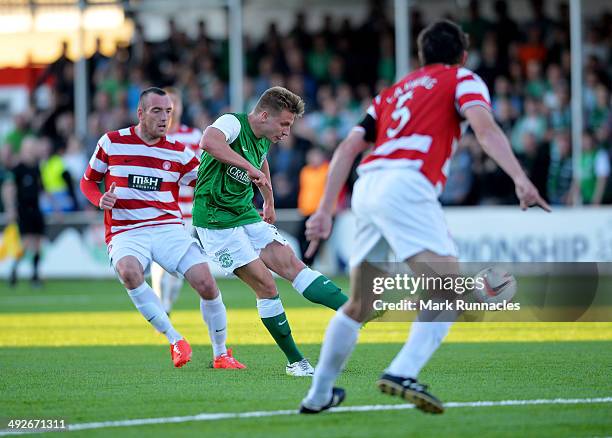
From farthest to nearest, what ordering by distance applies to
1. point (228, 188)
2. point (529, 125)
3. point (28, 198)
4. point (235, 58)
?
1. point (235, 58)
2. point (28, 198)
3. point (529, 125)
4. point (228, 188)

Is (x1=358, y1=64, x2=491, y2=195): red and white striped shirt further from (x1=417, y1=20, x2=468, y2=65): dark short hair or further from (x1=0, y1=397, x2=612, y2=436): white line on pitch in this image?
(x1=0, y1=397, x2=612, y2=436): white line on pitch

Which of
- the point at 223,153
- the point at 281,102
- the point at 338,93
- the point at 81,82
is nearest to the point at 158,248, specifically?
the point at 223,153

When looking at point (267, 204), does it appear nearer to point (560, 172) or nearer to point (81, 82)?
point (560, 172)

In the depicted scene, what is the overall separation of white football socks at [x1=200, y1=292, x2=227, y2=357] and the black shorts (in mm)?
12633

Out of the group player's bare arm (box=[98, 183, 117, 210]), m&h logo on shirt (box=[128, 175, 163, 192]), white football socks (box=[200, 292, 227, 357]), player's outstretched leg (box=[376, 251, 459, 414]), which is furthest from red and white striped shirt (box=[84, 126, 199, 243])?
player's outstretched leg (box=[376, 251, 459, 414])

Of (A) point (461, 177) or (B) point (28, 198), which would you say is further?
(B) point (28, 198)

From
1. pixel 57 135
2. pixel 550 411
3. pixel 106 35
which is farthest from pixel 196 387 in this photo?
pixel 106 35

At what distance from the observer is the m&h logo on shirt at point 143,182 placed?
938 cm

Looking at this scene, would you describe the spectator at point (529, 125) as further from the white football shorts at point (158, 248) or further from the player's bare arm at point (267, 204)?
the white football shorts at point (158, 248)

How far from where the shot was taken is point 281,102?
8.55 meters

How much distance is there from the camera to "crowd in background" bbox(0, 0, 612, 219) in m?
20.3

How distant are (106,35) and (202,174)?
894 inches
